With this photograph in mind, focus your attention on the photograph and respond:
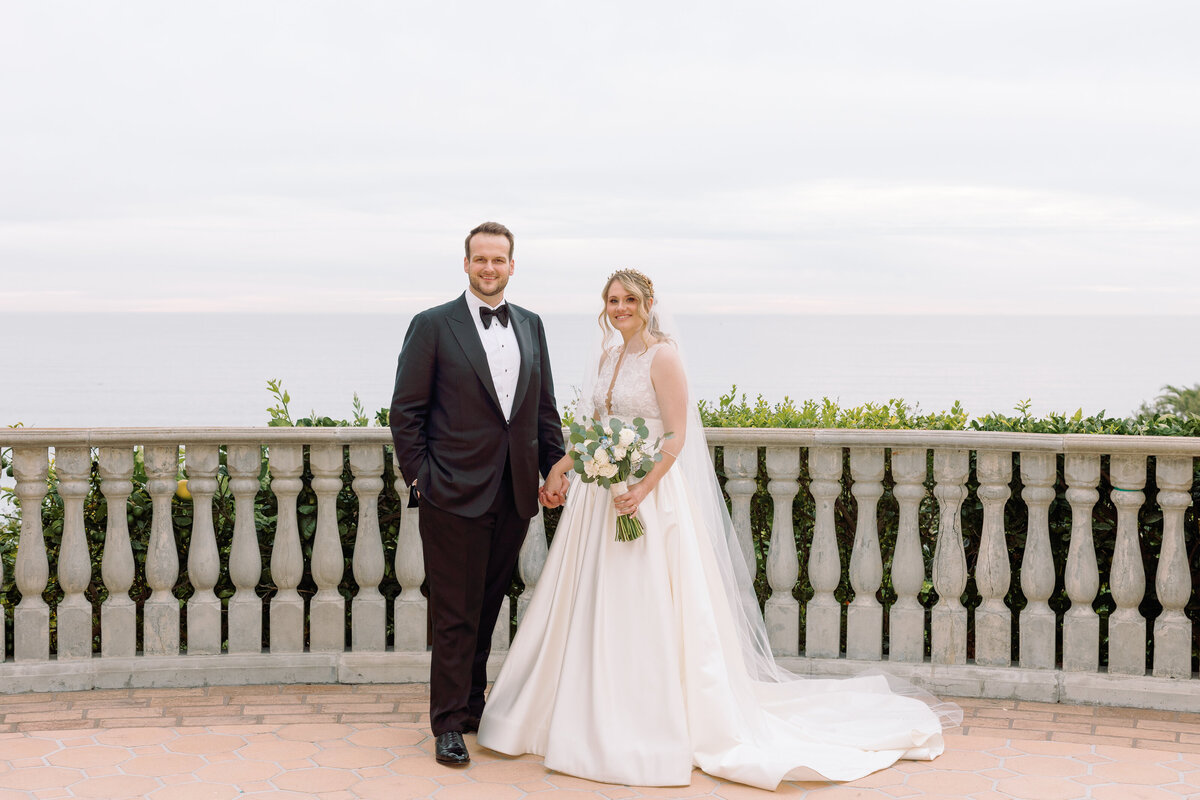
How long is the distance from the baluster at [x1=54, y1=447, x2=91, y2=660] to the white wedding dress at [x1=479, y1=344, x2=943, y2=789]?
2108mm

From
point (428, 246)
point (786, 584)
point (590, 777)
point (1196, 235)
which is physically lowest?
point (590, 777)

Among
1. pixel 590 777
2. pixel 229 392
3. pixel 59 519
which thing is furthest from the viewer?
pixel 229 392

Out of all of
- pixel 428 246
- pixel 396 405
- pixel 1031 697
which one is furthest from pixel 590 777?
pixel 428 246

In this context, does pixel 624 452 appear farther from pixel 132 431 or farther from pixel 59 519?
pixel 59 519

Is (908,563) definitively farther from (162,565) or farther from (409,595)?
(162,565)

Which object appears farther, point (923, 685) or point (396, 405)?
point (923, 685)

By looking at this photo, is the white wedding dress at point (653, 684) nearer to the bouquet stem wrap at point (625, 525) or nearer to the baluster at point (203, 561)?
the bouquet stem wrap at point (625, 525)

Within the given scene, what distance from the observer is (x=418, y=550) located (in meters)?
5.33

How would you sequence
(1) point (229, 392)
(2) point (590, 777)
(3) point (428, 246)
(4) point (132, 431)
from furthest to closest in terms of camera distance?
(1) point (229, 392), (3) point (428, 246), (4) point (132, 431), (2) point (590, 777)

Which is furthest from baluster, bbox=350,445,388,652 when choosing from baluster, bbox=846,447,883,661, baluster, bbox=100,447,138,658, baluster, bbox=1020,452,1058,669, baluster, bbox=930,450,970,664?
baluster, bbox=1020,452,1058,669

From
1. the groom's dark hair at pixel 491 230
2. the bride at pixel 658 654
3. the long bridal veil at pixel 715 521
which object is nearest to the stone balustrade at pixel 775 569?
the long bridal veil at pixel 715 521

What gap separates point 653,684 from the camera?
14.4 ft

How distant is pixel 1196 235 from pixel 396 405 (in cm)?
10020

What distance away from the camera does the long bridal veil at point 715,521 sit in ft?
15.6
